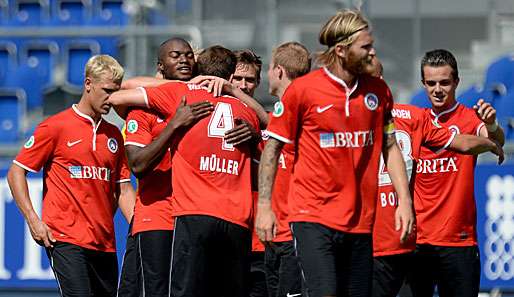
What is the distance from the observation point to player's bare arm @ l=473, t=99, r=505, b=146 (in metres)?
7.68

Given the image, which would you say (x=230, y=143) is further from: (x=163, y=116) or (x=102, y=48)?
(x=102, y=48)

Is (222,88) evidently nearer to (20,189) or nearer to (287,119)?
(287,119)

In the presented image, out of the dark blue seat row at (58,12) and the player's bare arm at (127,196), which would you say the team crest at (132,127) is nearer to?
the player's bare arm at (127,196)

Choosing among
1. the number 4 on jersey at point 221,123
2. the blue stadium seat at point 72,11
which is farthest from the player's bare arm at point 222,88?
the blue stadium seat at point 72,11

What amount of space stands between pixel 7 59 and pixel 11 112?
1.54 meters

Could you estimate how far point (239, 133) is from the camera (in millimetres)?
7090

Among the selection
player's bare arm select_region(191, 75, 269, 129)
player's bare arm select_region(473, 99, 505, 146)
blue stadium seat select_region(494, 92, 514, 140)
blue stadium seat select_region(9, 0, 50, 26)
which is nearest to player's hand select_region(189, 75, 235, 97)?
player's bare arm select_region(191, 75, 269, 129)

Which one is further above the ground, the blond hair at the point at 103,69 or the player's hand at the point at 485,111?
the blond hair at the point at 103,69

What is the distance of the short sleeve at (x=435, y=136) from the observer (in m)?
8.12

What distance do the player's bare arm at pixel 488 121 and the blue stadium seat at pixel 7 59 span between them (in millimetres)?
10047

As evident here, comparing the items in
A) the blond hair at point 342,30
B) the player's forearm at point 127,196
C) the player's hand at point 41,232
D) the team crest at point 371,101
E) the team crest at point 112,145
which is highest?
the blond hair at point 342,30

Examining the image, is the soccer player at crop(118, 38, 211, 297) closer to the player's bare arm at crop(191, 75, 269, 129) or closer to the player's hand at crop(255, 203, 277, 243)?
the player's bare arm at crop(191, 75, 269, 129)

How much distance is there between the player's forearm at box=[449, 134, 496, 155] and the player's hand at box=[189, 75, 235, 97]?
176 centimetres

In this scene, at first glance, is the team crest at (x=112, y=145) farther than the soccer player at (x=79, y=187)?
Yes
